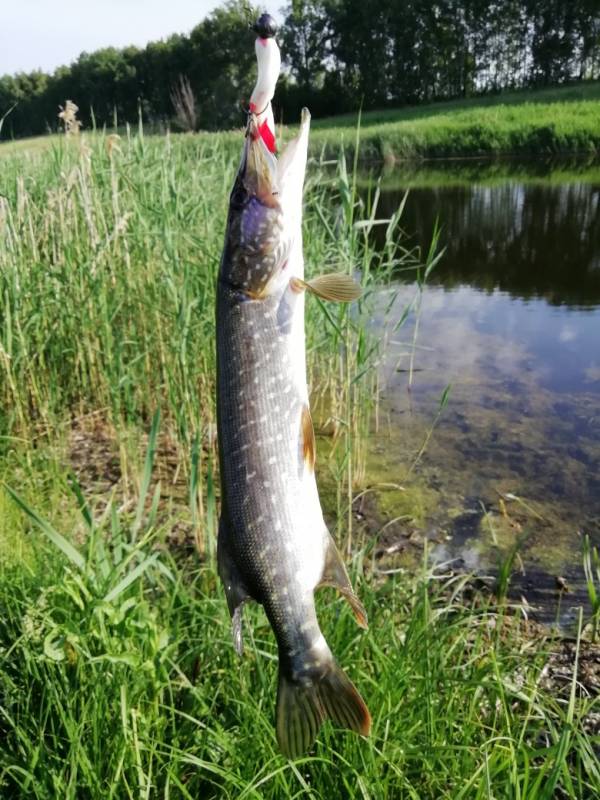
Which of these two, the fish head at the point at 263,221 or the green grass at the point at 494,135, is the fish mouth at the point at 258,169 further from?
the green grass at the point at 494,135

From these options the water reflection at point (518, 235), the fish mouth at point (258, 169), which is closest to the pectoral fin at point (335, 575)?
the fish mouth at point (258, 169)

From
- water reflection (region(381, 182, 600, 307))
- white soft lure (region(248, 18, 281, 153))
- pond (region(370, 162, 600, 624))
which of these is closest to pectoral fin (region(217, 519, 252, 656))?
white soft lure (region(248, 18, 281, 153))

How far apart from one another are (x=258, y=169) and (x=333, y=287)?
28cm

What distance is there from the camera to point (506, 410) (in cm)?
595

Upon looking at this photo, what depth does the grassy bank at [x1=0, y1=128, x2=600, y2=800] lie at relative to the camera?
69.8 inches

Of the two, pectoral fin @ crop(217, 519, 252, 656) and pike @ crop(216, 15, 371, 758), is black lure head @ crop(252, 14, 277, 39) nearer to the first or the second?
pike @ crop(216, 15, 371, 758)

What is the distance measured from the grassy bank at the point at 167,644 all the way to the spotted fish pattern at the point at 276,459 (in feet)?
1.12

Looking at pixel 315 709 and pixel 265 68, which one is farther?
pixel 315 709

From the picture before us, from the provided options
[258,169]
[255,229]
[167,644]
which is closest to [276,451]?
[255,229]

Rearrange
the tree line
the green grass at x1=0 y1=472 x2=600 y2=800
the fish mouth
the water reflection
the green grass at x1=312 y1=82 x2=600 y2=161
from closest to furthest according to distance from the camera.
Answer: the fish mouth, the green grass at x1=0 y1=472 x2=600 y2=800, the water reflection, the green grass at x1=312 y1=82 x2=600 y2=161, the tree line

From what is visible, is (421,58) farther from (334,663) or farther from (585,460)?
(334,663)

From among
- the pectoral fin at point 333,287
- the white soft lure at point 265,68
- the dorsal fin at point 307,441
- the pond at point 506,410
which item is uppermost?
the white soft lure at point 265,68

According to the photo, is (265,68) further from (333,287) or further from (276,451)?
(276,451)

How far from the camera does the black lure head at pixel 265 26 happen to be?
1110mm
